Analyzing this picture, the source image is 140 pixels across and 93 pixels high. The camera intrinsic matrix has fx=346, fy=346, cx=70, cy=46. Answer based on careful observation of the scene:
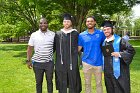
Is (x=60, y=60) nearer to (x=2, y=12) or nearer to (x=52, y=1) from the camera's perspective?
(x=52, y=1)

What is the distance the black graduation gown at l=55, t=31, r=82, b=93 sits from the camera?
23.5ft

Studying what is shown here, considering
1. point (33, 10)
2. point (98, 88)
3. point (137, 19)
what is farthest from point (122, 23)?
point (98, 88)

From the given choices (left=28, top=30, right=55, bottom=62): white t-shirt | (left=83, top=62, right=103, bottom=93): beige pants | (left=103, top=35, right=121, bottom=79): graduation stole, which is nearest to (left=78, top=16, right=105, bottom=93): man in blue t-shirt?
(left=83, top=62, right=103, bottom=93): beige pants

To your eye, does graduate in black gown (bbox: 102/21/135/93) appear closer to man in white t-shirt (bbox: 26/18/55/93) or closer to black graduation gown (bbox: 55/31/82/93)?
black graduation gown (bbox: 55/31/82/93)

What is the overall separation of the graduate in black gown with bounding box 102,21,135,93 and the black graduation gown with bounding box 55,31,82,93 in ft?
2.12

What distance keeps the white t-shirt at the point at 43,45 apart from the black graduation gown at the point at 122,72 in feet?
3.92

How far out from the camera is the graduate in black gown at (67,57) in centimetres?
716

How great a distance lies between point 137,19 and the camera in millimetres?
79938

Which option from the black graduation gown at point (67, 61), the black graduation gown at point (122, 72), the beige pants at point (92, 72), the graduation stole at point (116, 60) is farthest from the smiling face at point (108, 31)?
the beige pants at point (92, 72)

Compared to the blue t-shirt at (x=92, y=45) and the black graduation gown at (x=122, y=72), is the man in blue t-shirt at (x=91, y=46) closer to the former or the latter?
the blue t-shirt at (x=92, y=45)

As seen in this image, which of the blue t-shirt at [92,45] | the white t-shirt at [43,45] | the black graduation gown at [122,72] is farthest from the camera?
the white t-shirt at [43,45]

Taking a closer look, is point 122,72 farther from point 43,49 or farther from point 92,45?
point 43,49

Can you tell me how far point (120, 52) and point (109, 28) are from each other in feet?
1.73

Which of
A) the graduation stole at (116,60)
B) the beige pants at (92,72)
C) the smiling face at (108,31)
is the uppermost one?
the smiling face at (108,31)
